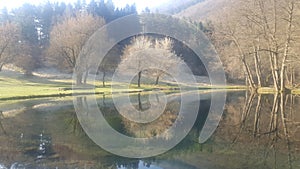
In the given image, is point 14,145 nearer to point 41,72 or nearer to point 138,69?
point 138,69

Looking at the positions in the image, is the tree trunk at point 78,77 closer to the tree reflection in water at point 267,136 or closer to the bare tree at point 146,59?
the bare tree at point 146,59

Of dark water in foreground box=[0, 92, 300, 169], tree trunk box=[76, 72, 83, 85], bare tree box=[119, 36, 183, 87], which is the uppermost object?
bare tree box=[119, 36, 183, 87]

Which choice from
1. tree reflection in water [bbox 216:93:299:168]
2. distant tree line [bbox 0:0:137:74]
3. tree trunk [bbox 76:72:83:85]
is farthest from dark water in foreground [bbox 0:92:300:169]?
distant tree line [bbox 0:0:137:74]

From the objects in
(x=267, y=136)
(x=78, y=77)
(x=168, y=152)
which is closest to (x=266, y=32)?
(x=78, y=77)

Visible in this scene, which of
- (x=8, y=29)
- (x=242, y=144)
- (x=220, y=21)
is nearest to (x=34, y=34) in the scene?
(x=8, y=29)

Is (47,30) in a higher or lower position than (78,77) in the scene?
higher

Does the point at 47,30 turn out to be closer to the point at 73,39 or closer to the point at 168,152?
the point at 73,39

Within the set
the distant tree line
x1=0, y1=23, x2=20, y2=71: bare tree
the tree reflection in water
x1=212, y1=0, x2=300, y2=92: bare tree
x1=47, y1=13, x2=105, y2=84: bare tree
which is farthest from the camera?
x1=0, y1=23, x2=20, y2=71: bare tree

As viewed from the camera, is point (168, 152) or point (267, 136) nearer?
point (168, 152)

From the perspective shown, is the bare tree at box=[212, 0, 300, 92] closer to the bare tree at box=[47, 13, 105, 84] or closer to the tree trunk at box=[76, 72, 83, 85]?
the bare tree at box=[47, 13, 105, 84]

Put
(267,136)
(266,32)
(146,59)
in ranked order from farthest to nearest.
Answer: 1. (146,59)
2. (266,32)
3. (267,136)

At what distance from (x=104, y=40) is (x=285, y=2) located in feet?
85.9

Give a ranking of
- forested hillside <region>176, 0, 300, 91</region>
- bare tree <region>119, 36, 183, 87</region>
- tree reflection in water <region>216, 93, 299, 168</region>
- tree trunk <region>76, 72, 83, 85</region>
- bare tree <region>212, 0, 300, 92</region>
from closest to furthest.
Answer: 1. tree reflection in water <region>216, 93, 299, 168</region>
2. forested hillside <region>176, 0, 300, 91</region>
3. bare tree <region>212, 0, 300, 92</region>
4. tree trunk <region>76, 72, 83, 85</region>
5. bare tree <region>119, 36, 183, 87</region>

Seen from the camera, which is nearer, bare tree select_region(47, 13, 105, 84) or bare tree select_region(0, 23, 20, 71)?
bare tree select_region(47, 13, 105, 84)
